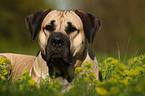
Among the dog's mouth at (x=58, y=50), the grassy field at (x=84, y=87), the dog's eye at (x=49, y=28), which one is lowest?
the grassy field at (x=84, y=87)

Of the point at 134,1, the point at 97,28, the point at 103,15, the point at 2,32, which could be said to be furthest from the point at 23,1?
the point at 97,28

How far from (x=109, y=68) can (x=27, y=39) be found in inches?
725

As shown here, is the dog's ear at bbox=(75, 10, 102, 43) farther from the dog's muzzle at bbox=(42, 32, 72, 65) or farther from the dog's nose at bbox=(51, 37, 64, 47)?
the dog's nose at bbox=(51, 37, 64, 47)

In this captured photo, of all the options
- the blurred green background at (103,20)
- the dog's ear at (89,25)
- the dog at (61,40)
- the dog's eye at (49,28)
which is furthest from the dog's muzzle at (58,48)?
the blurred green background at (103,20)

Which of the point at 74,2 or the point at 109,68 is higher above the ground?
the point at 74,2

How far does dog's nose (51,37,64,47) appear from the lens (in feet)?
10.7

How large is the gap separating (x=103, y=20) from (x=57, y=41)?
14.5 m

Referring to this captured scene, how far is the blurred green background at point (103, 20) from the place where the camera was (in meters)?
15.1

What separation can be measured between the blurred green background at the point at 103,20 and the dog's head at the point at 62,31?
31.2 ft

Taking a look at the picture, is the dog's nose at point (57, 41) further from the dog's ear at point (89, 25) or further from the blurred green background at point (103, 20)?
the blurred green background at point (103, 20)

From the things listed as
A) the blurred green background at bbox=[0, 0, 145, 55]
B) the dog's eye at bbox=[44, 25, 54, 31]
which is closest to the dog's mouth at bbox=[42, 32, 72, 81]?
the dog's eye at bbox=[44, 25, 54, 31]

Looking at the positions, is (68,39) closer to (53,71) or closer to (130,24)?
(53,71)

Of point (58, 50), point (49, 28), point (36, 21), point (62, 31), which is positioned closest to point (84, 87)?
point (58, 50)

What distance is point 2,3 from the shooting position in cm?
1909
